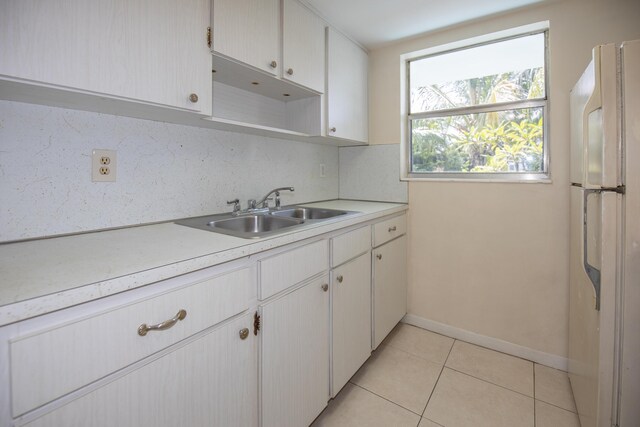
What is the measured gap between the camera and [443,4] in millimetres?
1766

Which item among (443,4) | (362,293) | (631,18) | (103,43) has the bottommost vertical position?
(362,293)

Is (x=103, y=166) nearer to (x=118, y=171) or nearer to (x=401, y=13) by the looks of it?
(x=118, y=171)

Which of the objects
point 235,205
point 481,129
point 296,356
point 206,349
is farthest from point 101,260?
point 481,129

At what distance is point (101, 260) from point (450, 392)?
1766mm

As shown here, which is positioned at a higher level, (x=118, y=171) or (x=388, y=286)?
(x=118, y=171)

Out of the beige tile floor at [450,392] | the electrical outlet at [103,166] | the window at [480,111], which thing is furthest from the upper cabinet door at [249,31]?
the beige tile floor at [450,392]

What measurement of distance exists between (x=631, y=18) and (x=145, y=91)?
93.7 inches

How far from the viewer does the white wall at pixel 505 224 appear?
1.72m

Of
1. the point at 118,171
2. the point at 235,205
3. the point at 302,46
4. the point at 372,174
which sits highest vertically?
the point at 302,46

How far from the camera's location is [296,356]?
121 cm

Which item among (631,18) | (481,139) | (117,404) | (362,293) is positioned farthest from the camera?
(481,139)

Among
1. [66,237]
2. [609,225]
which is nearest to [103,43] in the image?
[66,237]

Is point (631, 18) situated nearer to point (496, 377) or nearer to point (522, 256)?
point (522, 256)

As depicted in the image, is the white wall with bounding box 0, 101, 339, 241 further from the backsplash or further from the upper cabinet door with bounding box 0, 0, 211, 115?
the backsplash
